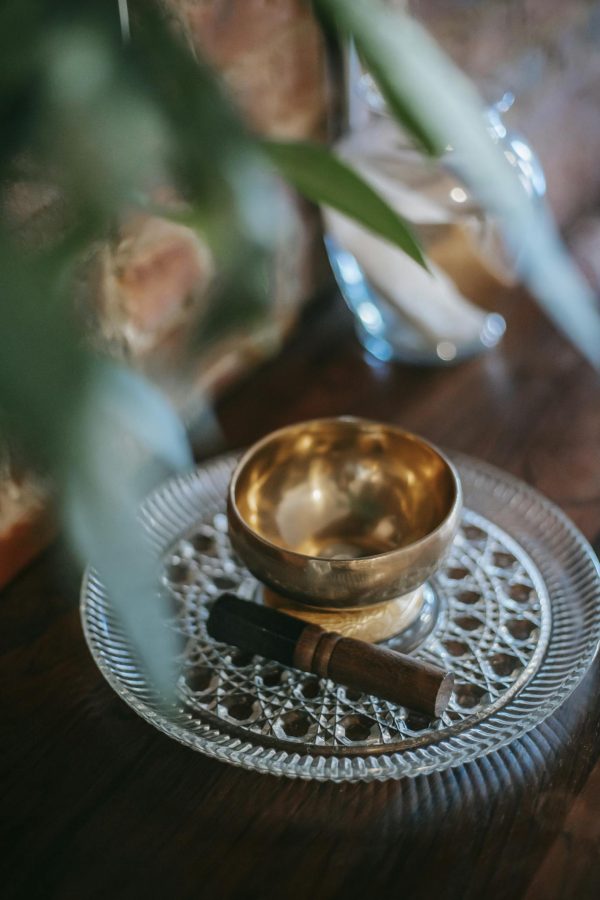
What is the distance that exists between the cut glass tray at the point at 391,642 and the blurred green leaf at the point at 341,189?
336 millimetres

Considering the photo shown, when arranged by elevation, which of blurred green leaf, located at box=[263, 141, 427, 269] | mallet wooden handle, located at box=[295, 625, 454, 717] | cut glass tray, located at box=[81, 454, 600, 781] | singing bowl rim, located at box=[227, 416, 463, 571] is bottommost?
cut glass tray, located at box=[81, 454, 600, 781]

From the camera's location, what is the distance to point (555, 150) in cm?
143

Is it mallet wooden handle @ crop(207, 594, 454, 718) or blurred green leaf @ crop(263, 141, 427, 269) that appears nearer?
blurred green leaf @ crop(263, 141, 427, 269)

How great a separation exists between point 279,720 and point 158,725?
73 mm

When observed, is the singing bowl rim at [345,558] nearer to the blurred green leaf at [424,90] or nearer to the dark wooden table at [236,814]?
the dark wooden table at [236,814]

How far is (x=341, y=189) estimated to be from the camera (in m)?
0.28

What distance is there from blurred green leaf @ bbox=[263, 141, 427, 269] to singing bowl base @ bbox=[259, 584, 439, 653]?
35 cm

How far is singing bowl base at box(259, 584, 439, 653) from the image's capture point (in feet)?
1.99

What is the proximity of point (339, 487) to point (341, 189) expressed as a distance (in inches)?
17.6

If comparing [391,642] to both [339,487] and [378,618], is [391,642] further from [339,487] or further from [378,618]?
[339,487]

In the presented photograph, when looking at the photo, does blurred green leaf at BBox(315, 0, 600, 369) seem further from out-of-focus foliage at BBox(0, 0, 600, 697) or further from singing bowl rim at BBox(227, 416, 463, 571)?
singing bowl rim at BBox(227, 416, 463, 571)

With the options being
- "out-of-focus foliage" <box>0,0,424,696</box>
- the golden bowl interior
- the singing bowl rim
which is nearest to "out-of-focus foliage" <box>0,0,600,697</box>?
"out-of-focus foliage" <box>0,0,424,696</box>

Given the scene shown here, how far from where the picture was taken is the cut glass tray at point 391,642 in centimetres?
54

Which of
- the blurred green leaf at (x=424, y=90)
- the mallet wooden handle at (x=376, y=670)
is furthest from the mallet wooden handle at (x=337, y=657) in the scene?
the blurred green leaf at (x=424, y=90)
